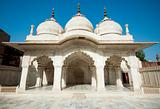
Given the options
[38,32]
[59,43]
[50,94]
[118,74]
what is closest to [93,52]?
[59,43]

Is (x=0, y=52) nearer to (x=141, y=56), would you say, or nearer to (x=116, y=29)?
(x=116, y=29)

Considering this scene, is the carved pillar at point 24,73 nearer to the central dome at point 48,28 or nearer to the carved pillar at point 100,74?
the central dome at point 48,28

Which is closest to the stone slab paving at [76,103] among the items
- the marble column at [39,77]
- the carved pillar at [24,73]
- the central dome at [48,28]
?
the carved pillar at [24,73]

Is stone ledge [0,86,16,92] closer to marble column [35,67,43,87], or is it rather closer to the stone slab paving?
the stone slab paving

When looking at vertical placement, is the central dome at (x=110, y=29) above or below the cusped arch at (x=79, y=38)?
above

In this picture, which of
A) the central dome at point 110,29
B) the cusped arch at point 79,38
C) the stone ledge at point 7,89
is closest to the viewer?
the stone ledge at point 7,89

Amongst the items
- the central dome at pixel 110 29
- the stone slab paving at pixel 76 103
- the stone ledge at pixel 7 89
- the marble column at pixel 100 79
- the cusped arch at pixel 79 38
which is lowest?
the stone slab paving at pixel 76 103

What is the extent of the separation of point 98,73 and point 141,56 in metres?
24.9

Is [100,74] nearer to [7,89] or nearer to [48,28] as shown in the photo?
[7,89]

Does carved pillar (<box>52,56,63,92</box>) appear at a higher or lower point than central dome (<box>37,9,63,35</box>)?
lower

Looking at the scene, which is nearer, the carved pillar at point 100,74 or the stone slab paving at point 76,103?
the stone slab paving at point 76,103

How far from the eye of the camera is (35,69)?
48.5 feet

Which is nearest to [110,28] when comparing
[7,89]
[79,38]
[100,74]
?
[79,38]

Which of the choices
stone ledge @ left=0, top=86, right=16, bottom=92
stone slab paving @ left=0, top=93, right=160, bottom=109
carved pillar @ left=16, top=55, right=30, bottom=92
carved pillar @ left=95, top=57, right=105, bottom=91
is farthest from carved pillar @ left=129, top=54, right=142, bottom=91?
stone ledge @ left=0, top=86, right=16, bottom=92
